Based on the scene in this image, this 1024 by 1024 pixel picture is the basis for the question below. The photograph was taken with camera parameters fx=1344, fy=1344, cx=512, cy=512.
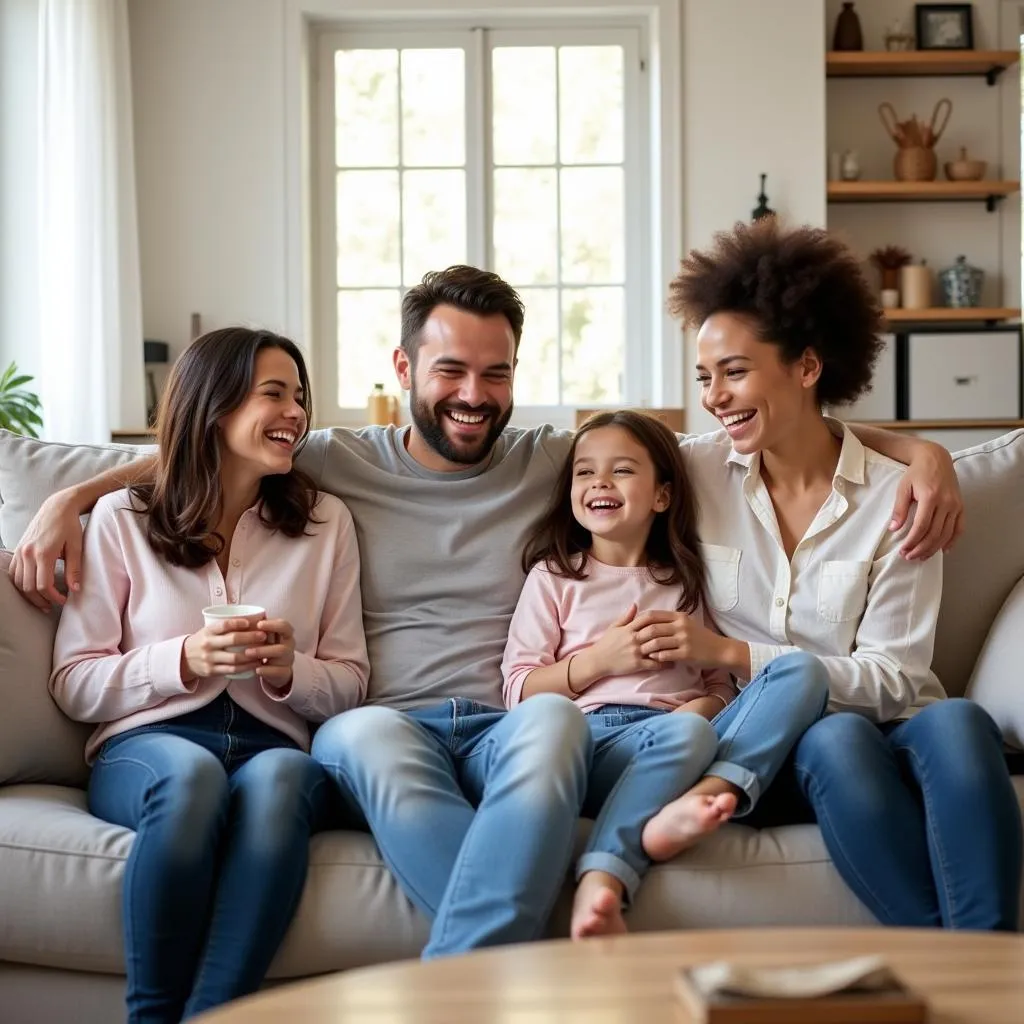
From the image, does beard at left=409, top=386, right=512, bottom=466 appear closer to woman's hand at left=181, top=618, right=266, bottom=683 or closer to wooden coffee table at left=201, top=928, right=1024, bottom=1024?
woman's hand at left=181, top=618, right=266, bottom=683

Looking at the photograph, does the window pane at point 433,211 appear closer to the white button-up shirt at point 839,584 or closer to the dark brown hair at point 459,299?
the dark brown hair at point 459,299

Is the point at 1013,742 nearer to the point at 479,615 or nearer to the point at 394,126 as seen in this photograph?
the point at 479,615

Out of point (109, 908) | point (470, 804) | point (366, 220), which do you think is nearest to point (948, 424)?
point (366, 220)

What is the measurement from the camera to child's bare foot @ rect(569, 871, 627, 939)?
1502 mm

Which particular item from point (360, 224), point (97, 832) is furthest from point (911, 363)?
point (97, 832)

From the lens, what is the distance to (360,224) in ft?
17.7

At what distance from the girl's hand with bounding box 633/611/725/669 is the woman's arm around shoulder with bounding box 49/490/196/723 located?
0.65 m

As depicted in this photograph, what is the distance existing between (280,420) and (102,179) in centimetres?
297

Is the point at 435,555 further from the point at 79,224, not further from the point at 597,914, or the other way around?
the point at 79,224

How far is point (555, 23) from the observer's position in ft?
17.3

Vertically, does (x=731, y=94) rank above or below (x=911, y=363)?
above

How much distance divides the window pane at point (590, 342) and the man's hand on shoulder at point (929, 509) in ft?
11.1

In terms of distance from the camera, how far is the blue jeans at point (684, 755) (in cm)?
167

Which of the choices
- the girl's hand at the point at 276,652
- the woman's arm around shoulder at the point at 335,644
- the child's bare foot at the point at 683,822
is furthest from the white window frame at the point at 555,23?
the child's bare foot at the point at 683,822
